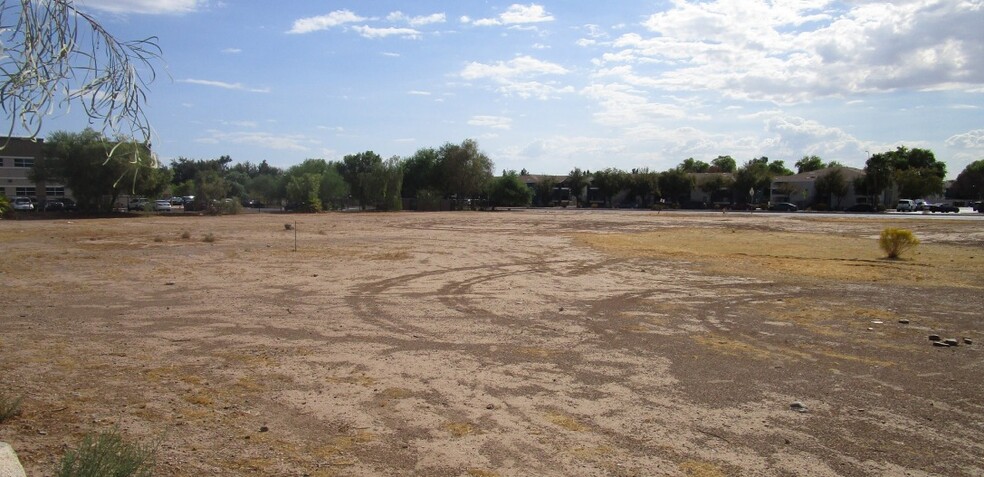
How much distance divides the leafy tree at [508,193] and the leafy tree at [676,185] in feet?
94.9

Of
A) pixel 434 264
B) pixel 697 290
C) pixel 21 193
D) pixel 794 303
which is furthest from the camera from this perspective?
pixel 21 193

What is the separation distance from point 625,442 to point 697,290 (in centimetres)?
1133

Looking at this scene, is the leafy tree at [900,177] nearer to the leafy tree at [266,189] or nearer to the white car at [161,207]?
the leafy tree at [266,189]

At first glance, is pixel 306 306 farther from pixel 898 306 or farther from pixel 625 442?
pixel 898 306

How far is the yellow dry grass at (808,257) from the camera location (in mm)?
20938

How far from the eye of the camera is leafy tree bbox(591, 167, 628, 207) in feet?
424

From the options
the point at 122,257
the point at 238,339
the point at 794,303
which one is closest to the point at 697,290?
the point at 794,303

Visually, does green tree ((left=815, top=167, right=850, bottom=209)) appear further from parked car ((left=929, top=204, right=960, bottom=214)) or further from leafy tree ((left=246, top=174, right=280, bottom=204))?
leafy tree ((left=246, top=174, right=280, bottom=204))

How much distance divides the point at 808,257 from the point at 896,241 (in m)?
A: 3.35

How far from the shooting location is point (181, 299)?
582 inches

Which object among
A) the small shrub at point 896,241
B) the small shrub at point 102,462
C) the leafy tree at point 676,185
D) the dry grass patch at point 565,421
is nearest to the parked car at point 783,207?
the leafy tree at point 676,185

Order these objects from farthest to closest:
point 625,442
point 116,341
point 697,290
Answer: point 697,290
point 116,341
point 625,442

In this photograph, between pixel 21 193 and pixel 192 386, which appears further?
pixel 21 193

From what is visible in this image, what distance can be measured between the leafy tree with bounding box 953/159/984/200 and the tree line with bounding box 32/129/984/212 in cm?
24
